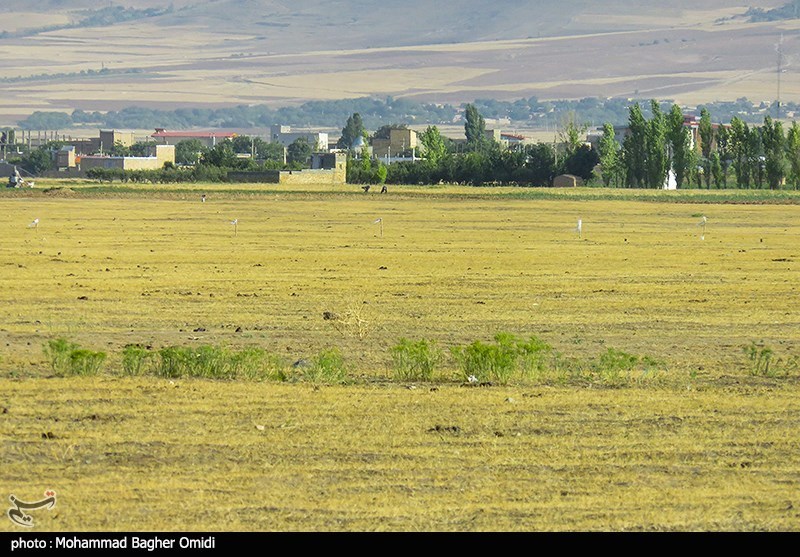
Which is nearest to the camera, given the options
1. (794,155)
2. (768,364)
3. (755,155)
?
(768,364)

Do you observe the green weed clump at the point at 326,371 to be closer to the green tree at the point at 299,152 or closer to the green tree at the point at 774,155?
the green tree at the point at 774,155

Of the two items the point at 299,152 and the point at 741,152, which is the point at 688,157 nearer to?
the point at 741,152

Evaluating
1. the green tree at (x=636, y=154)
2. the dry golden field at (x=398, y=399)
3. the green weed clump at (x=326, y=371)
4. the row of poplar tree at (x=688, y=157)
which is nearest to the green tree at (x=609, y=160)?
the row of poplar tree at (x=688, y=157)

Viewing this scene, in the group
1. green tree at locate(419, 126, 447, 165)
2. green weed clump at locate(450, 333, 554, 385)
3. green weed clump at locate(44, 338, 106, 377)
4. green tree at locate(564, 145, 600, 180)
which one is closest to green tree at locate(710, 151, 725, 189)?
green tree at locate(564, 145, 600, 180)

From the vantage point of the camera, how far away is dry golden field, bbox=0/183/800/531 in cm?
1130

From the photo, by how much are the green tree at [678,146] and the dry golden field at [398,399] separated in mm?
63761

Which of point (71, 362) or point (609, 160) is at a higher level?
point (609, 160)

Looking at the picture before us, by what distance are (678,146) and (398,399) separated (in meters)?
89.8

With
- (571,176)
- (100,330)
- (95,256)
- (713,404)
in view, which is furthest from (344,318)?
(571,176)

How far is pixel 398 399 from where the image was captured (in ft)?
51.4

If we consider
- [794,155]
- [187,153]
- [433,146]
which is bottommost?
[794,155]

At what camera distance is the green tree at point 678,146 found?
103m

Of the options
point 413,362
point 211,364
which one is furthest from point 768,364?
point 211,364
